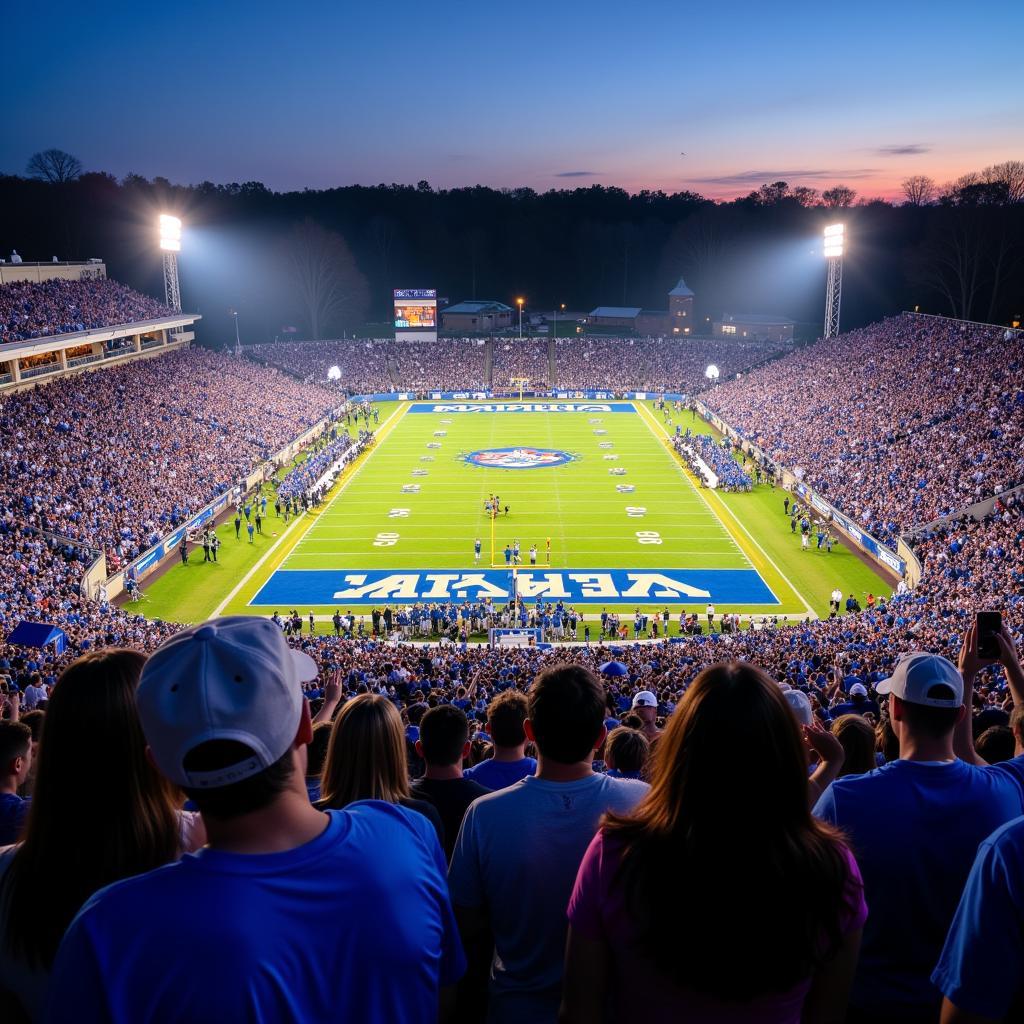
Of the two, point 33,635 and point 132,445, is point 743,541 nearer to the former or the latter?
point 33,635

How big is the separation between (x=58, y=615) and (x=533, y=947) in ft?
72.1

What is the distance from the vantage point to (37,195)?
84875 millimetres

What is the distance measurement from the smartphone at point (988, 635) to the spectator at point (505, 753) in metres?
2.43

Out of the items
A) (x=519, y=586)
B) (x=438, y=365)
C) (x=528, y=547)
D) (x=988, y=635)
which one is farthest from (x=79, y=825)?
(x=438, y=365)

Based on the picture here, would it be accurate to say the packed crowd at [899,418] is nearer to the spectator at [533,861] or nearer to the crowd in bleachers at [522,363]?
the crowd in bleachers at [522,363]

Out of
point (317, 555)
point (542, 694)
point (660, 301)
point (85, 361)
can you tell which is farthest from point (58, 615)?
point (660, 301)

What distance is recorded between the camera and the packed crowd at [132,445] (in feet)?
101

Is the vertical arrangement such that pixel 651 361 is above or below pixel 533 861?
below

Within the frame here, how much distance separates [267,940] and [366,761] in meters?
2.25

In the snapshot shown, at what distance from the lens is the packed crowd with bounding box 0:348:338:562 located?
101 feet

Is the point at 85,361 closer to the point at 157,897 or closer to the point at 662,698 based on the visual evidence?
the point at 662,698

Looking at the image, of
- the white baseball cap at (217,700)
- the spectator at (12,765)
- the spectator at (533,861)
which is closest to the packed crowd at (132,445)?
the spectator at (12,765)

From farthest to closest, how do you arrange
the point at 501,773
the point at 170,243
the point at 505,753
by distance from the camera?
the point at 170,243 < the point at 505,753 < the point at 501,773

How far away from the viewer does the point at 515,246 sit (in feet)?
403
